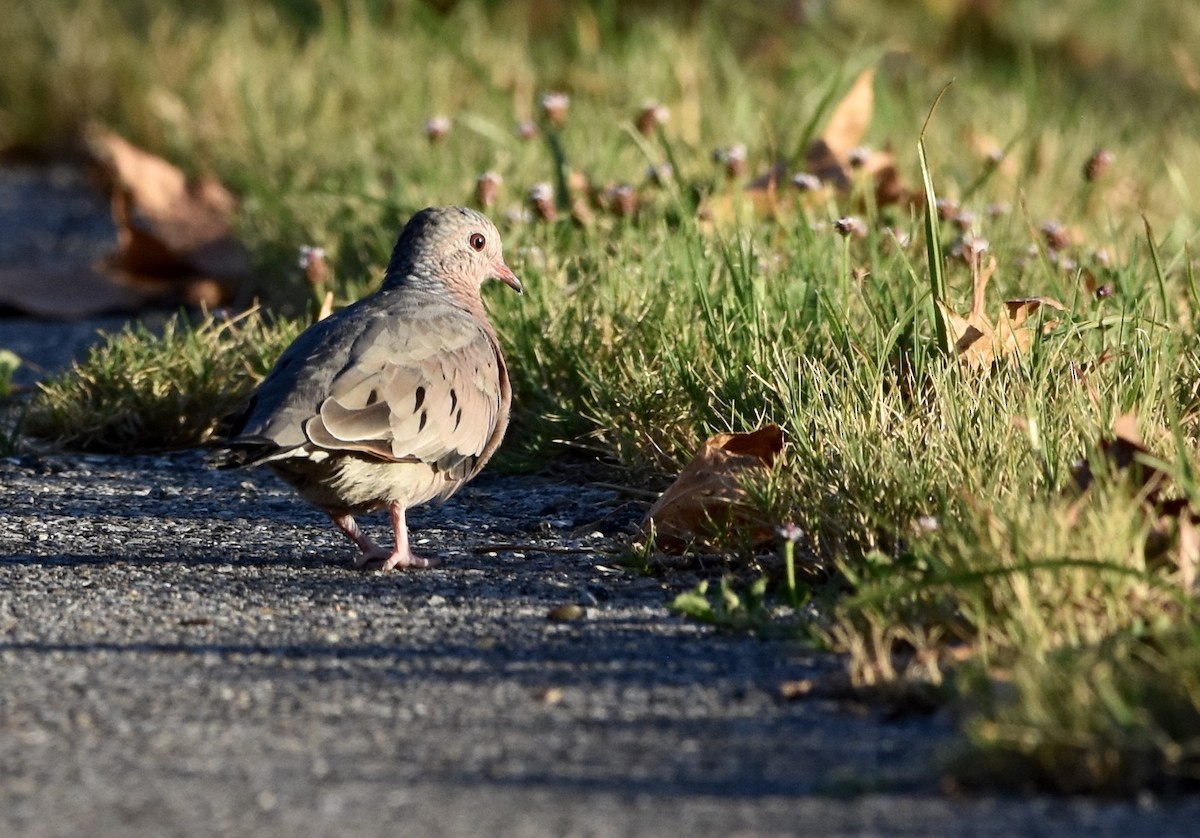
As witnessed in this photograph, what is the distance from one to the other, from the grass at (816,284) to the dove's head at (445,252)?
0.84ft

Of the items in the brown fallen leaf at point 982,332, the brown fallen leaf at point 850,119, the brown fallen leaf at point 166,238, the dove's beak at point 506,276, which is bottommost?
the brown fallen leaf at point 982,332

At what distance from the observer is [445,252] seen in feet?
Result: 16.7

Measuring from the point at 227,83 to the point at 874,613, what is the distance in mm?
6553

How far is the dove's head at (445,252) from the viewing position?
5.07 m

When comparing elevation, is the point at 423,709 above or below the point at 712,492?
below

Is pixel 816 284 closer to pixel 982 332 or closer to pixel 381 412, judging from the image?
pixel 982 332

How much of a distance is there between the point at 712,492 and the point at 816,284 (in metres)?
1.01

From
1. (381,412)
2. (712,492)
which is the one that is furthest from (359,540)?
(712,492)

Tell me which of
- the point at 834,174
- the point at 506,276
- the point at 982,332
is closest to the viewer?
the point at 982,332

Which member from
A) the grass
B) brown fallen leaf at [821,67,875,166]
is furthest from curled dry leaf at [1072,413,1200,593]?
brown fallen leaf at [821,67,875,166]

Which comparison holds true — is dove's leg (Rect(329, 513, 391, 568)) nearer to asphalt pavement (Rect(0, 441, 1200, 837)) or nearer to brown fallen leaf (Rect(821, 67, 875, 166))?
asphalt pavement (Rect(0, 441, 1200, 837))

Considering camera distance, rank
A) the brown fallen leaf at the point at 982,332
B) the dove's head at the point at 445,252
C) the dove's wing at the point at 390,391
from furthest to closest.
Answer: the dove's head at the point at 445,252, the brown fallen leaf at the point at 982,332, the dove's wing at the point at 390,391

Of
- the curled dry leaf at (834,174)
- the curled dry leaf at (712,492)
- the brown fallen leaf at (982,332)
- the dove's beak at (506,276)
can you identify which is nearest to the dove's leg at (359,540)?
the curled dry leaf at (712,492)

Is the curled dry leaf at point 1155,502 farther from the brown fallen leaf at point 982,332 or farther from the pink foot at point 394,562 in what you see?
the pink foot at point 394,562
